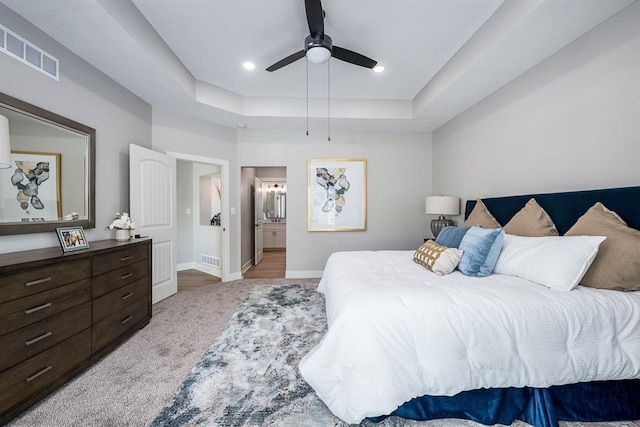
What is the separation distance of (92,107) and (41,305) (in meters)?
2.00

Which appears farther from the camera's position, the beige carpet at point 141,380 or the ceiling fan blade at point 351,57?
the ceiling fan blade at point 351,57

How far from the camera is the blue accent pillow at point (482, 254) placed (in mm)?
2066

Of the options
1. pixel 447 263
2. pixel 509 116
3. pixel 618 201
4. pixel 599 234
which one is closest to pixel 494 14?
pixel 509 116

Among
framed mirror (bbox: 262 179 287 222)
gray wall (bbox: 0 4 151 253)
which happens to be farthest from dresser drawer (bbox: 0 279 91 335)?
framed mirror (bbox: 262 179 287 222)

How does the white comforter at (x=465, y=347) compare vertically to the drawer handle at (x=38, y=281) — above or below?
below

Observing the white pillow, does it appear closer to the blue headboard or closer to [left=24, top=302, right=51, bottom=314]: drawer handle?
the blue headboard

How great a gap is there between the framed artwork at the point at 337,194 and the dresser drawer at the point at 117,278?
2.60 metres

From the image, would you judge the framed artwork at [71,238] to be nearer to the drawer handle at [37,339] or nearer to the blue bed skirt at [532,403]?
the drawer handle at [37,339]

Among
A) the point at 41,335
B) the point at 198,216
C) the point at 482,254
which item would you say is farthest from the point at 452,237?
the point at 198,216

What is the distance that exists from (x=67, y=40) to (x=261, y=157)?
2.67m

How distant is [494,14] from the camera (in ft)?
7.24

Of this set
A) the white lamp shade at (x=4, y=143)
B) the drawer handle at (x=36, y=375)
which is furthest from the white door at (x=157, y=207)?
the drawer handle at (x=36, y=375)

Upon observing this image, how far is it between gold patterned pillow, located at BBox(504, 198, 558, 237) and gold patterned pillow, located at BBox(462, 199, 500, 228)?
301 mm

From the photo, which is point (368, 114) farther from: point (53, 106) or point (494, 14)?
point (53, 106)
